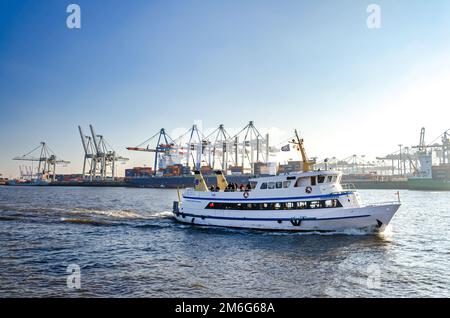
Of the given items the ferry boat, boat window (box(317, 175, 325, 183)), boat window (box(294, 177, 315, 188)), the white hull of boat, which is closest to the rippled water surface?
the white hull of boat

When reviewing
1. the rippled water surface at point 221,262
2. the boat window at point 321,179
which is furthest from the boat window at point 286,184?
the rippled water surface at point 221,262

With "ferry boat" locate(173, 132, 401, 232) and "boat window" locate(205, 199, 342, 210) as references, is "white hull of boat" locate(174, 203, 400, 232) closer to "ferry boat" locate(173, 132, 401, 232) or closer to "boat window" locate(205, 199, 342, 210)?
"ferry boat" locate(173, 132, 401, 232)

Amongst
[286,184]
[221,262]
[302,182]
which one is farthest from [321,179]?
[221,262]

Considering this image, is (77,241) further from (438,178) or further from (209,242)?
(438,178)

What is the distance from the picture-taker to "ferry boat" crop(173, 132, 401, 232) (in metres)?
22.7

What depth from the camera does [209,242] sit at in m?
22.0

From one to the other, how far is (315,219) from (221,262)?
34.2ft

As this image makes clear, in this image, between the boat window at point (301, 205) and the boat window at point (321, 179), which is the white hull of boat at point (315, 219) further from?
the boat window at point (321, 179)

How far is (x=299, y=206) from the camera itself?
79.0ft

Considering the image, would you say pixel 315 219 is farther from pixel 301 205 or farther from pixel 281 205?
pixel 281 205

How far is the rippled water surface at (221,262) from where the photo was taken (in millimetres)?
12258

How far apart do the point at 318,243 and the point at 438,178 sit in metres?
121

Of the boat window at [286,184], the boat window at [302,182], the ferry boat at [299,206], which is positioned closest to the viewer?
the ferry boat at [299,206]
